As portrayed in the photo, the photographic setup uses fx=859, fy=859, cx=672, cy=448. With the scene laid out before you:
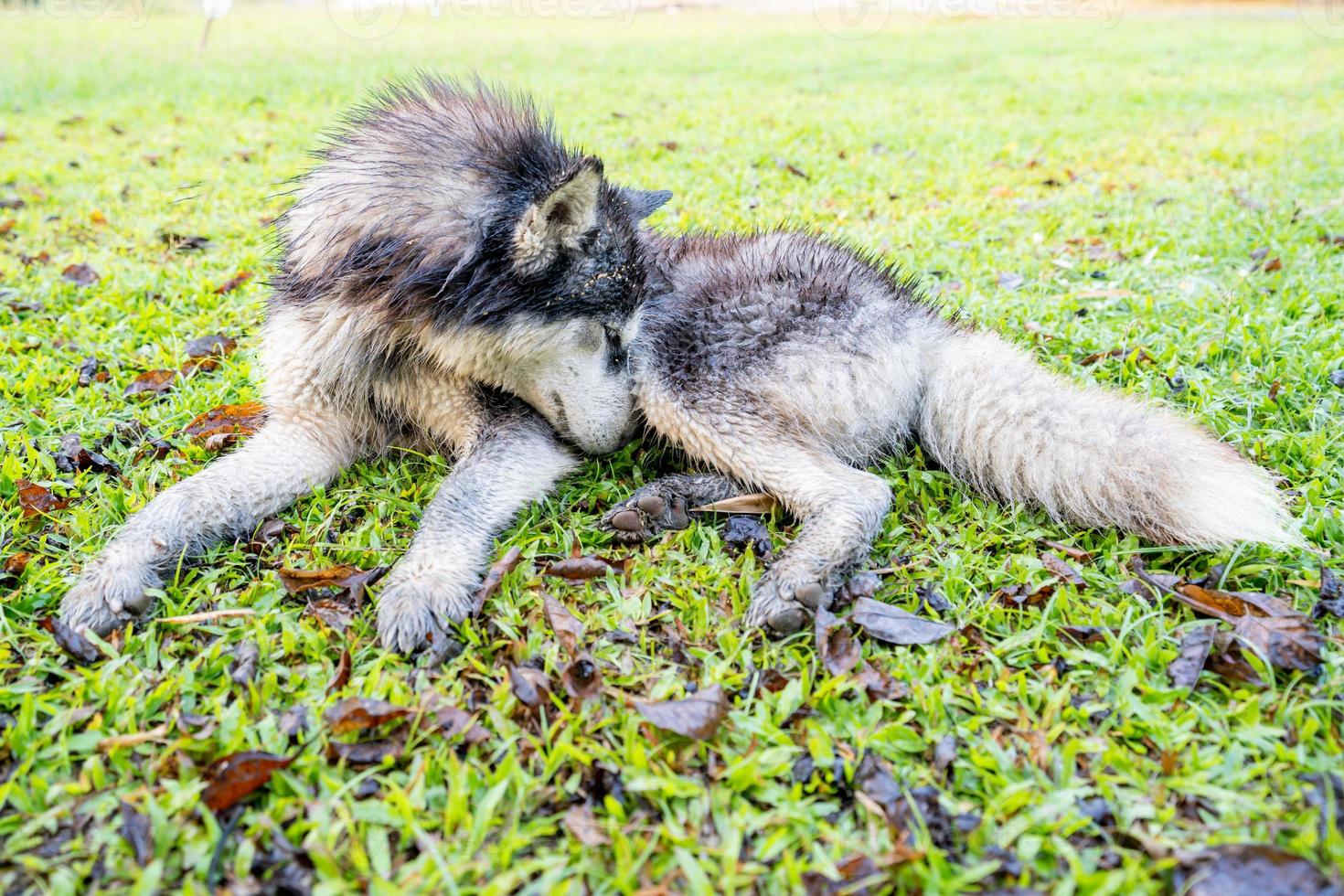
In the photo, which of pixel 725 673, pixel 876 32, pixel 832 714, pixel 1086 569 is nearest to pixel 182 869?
pixel 725 673

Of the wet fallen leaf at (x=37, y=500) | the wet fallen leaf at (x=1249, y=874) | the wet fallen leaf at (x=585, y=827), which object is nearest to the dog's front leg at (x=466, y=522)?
the wet fallen leaf at (x=585, y=827)

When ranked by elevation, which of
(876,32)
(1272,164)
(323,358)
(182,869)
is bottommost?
(182,869)

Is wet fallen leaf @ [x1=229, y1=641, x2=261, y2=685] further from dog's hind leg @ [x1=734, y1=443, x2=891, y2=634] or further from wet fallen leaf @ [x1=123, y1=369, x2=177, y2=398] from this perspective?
wet fallen leaf @ [x1=123, y1=369, x2=177, y2=398]

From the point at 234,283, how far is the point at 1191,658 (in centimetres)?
527

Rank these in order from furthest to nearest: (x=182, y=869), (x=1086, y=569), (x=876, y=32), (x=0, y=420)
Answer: (x=876, y=32) < (x=0, y=420) < (x=1086, y=569) < (x=182, y=869)

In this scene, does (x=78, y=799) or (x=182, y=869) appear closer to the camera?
(x=182, y=869)

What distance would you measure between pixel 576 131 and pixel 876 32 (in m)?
11.5

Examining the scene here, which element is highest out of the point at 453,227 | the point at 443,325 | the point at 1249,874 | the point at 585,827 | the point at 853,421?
the point at 453,227

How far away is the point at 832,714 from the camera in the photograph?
90.3 inches

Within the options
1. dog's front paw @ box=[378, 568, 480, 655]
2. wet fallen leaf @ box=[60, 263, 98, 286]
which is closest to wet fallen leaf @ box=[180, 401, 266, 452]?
dog's front paw @ box=[378, 568, 480, 655]

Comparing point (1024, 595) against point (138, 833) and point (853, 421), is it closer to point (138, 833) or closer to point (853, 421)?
point (853, 421)

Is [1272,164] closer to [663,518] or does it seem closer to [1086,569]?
[1086,569]

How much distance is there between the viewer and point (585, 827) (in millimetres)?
1936

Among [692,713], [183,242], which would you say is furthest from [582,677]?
[183,242]
